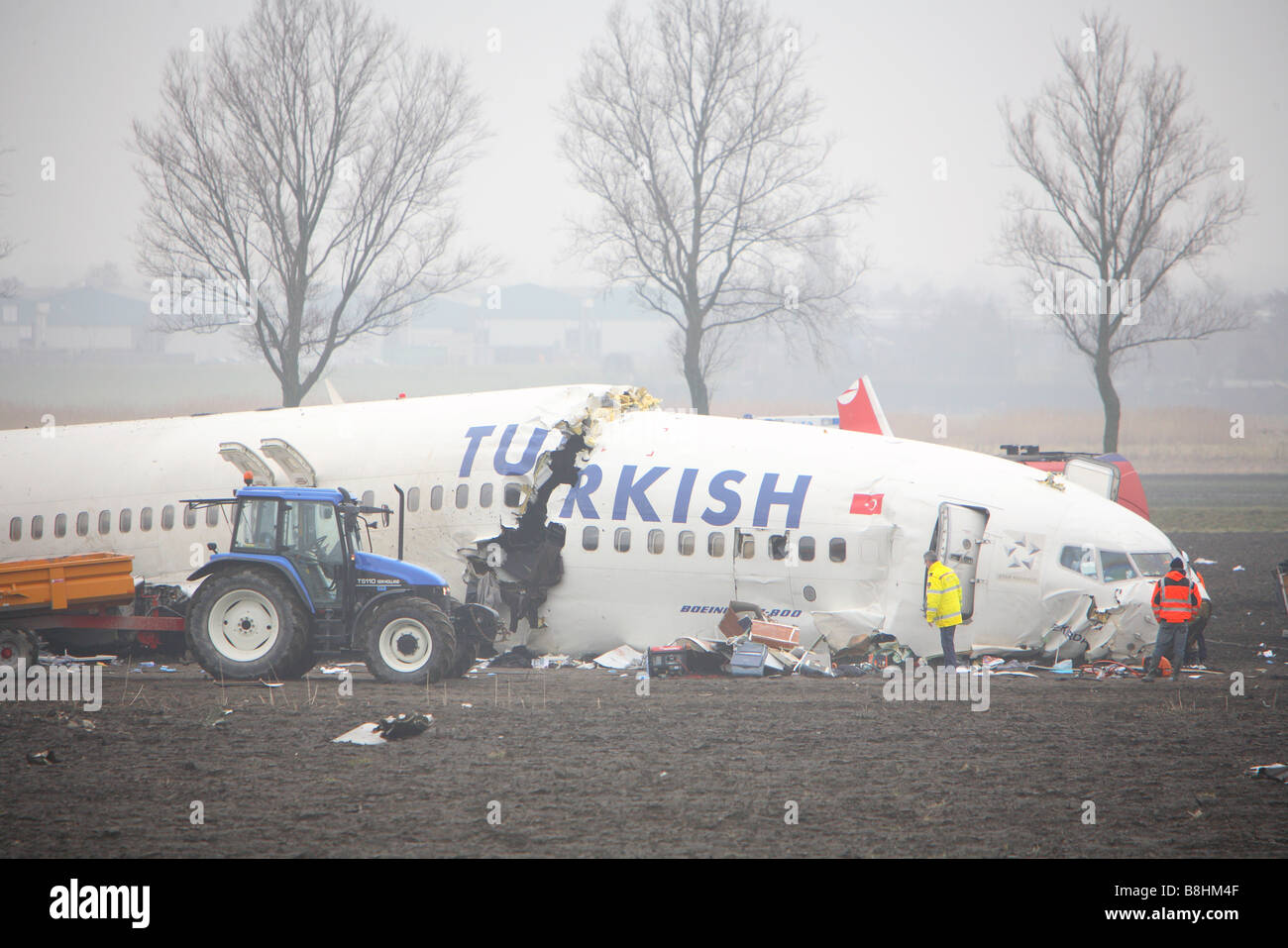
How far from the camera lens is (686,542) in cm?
1933

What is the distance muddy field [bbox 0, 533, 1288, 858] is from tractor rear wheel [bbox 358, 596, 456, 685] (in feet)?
1.30

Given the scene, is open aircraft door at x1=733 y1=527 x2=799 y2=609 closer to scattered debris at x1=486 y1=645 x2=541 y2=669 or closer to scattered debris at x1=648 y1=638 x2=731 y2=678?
scattered debris at x1=648 y1=638 x2=731 y2=678

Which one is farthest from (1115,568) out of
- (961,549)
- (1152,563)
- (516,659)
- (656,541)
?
(516,659)

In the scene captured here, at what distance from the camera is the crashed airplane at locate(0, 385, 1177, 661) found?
1884 cm

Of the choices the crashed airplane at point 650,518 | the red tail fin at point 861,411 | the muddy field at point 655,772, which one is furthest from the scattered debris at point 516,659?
the red tail fin at point 861,411

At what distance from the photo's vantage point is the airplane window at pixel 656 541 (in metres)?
19.4

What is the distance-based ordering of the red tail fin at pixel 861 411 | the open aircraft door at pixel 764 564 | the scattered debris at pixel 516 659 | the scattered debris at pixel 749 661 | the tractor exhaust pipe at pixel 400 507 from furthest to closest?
the red tail fin at pixel 861 411 < the scattered debris at pixel 516 659 < the tractor exhaust pipe at pixel 400 507 < the open aircraft door at pixel 764 564 < the scattered debris at pixel 749 661

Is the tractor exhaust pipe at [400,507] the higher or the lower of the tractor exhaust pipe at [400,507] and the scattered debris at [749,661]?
the higher

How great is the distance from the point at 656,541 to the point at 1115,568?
760 cm

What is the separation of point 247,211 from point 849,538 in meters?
21.6

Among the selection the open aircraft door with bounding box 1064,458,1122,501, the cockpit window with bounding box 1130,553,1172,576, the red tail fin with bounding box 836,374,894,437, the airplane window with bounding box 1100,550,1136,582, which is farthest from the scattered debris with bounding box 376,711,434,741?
the red tail fin with bounding box 836,374,894,437

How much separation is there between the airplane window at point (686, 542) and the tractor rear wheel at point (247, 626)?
20.3ft

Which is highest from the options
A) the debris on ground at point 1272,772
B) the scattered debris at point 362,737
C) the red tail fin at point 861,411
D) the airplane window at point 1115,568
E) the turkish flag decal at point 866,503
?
the red tail fin at point 861,411

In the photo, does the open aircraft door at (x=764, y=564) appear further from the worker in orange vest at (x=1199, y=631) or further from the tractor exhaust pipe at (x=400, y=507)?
the worker in orange vest at (x=1199, y=631)
